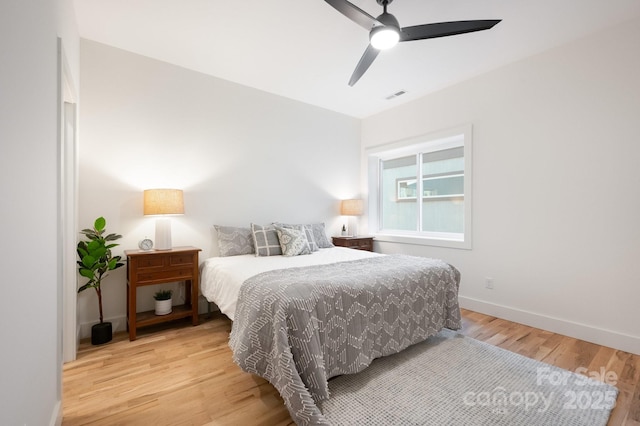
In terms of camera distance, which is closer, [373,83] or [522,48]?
[522,48]

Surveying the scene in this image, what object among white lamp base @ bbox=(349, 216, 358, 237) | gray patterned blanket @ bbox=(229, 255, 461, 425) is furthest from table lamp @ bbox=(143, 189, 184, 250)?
white lamp base @ bbox=(349, 216, 358, 237)

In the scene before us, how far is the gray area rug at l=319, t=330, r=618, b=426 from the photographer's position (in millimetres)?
1553

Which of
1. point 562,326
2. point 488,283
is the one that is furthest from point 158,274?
point 562,326

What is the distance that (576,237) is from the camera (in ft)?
8.55

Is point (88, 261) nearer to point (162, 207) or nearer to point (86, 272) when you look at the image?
point (86, 272)

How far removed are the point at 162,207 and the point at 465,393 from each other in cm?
283

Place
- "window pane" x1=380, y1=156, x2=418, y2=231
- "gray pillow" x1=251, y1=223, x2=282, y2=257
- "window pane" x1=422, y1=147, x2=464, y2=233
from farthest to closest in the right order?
"window pane" x1=380, y1=156, x2=418, y2=231, "window pane" x1=422, y1=147, x2=464, y2=233, "gray pillow" x1=251, y1=223, x2=282, y2=257

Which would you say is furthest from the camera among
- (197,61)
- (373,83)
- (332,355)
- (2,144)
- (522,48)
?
(373,83)

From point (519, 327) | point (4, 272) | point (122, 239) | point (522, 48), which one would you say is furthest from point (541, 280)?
point (122, 239)

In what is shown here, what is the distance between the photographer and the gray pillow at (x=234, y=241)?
313 centimetres

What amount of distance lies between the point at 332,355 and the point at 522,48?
328 centimetres

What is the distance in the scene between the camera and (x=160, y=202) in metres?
2.69

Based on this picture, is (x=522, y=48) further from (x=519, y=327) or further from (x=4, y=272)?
(x=4, y=272)

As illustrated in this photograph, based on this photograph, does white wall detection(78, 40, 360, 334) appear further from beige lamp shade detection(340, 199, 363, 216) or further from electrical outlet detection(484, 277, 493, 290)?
electrical outlet detection(484, 277, 493, 290)
